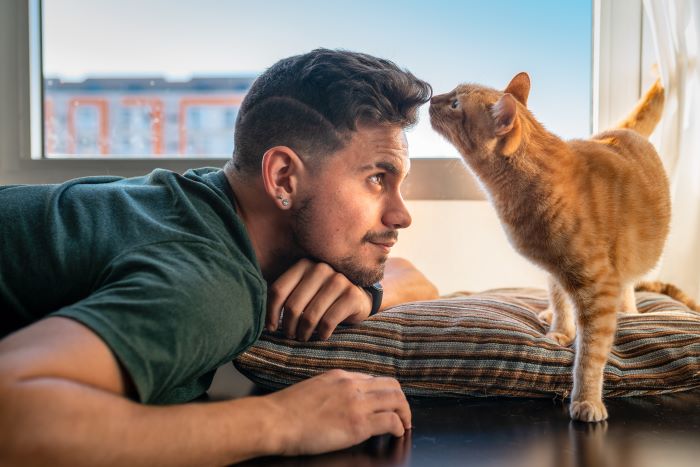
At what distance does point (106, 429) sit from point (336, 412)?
1.06 ft

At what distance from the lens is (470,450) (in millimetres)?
920

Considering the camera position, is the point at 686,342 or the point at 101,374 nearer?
the point at 101,374

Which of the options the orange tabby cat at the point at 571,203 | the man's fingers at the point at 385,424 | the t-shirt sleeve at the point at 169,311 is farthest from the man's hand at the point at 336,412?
the orange tabby cat at the point at 571,203

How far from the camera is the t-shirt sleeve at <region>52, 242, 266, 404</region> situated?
71 cm

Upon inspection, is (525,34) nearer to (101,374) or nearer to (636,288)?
(636,288)

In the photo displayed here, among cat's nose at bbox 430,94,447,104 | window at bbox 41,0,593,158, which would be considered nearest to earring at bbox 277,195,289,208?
cat's nose at bbox 430,94,447,104

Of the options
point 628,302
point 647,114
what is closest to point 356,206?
point 628,302

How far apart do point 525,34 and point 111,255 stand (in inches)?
73.8

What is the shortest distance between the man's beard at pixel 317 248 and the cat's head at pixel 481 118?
A: 0.29 meters

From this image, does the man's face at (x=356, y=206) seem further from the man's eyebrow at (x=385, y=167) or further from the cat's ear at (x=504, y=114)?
the cat's ear at (x=504, y=114)

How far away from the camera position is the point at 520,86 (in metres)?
1.44

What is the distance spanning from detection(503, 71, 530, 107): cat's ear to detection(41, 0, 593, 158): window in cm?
79

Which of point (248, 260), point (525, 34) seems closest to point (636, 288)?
point (525, 34)

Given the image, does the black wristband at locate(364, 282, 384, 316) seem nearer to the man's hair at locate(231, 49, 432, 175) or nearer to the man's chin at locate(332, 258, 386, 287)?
the man's chin at locate(332, 258, 386, 287)
